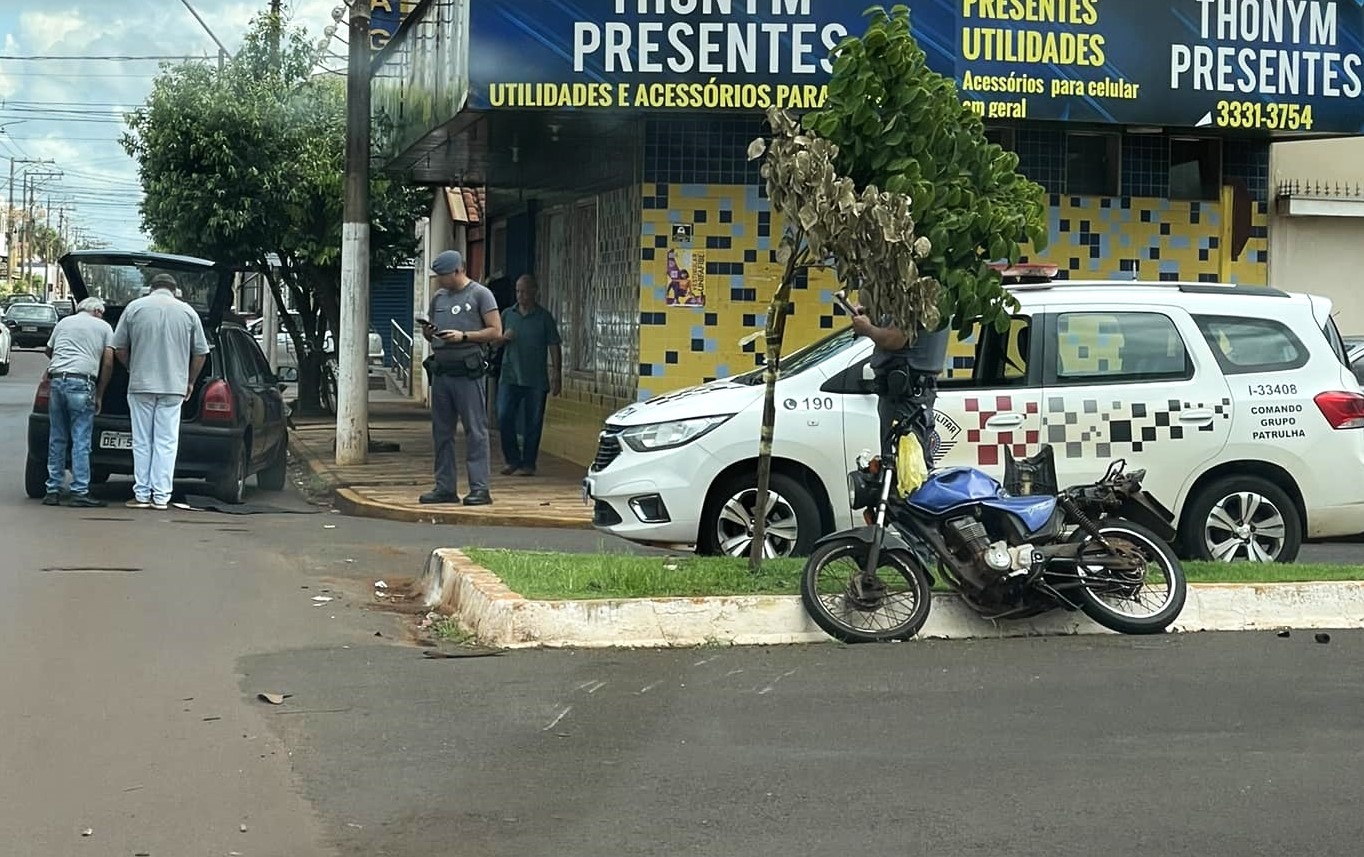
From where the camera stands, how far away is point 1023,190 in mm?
8867

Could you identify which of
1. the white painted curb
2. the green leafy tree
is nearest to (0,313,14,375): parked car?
the white painted curb

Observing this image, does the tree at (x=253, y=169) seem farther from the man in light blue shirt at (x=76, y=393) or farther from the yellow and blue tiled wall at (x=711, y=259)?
the man in light blue shirt at (x=76, y=393)

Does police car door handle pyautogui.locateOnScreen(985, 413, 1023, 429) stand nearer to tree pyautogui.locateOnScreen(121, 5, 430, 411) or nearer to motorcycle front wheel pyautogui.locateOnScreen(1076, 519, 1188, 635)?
motorcycle front wheel pyautogui.locateOnScreen(1076, 519, 1188, 635)

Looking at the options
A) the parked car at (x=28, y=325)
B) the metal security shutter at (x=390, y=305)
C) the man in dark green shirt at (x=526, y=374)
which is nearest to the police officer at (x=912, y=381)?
the man in dark green shirt at (x=526, y=374)

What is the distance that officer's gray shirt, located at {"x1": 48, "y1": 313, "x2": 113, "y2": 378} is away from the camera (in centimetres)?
1343

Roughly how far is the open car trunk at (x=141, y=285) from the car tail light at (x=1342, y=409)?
8253 millimetres

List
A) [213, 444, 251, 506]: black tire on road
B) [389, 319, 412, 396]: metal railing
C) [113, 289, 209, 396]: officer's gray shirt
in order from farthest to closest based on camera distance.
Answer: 1. [389, 319, 412, 396]: metal railing
2. [213, 444, 251, 506]: black tire on road
3. [113, 289, 209, 396]: officer's gray shirt

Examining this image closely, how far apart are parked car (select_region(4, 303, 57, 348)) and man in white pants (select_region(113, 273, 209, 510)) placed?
1690 inches

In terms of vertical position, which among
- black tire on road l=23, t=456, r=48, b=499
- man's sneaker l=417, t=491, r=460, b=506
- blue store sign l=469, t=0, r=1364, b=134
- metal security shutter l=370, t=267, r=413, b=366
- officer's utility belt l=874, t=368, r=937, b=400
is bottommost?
man's sneaker l=417, t=491, r=460, b=506

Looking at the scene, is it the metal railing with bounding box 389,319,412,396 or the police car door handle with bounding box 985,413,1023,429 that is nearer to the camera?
the police car door handle with bounding box 985,413,1023,429

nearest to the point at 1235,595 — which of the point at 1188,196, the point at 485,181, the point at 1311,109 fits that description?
the point at 1311,109

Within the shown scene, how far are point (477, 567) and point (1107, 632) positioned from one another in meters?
3.19

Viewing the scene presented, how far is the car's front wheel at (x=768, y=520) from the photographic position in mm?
10062

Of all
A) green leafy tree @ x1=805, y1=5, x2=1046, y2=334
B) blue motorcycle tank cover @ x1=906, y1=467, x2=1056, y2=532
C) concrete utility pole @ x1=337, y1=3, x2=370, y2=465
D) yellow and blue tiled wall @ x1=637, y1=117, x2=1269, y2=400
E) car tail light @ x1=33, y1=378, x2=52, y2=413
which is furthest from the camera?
concrete utility pole @ x1=337, y1=3, x2=370, y2=465
